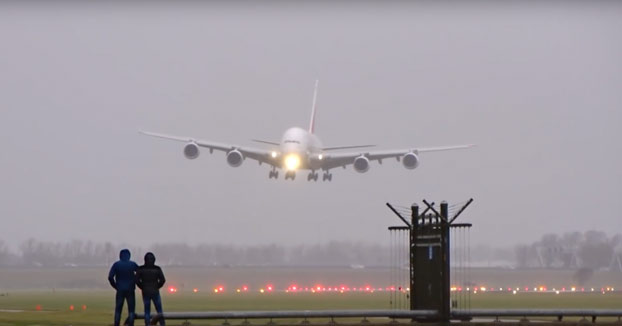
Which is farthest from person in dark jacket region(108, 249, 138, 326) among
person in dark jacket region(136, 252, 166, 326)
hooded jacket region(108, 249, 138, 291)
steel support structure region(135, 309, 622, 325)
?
steel support structure region(135, 309, 622, 325)

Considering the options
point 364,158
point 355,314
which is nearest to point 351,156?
point 364,158

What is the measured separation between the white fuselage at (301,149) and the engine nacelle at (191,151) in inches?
269

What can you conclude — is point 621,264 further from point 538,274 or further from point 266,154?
point 266,154

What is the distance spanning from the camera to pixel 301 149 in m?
88.2

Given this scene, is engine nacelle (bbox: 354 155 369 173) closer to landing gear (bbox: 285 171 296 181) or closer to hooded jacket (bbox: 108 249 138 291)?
landing gear (bbox: 285 171 296 181)

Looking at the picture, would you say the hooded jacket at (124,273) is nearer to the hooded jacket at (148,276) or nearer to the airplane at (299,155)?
the hooded jacket at (148,276)

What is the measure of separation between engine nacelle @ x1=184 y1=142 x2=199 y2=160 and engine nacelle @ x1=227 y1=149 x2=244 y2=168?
2589mm

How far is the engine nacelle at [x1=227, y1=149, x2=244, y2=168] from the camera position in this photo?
86812 mm

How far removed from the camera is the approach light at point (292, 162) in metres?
88.4

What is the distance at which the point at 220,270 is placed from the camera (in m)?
106

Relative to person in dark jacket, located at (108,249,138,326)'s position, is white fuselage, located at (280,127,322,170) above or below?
above

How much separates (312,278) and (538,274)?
21.4m

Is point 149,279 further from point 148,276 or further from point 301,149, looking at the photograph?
point 301,149

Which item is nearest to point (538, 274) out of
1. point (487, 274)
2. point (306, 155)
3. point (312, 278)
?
point (487, 274)
